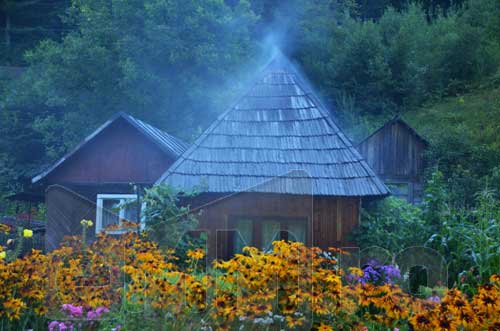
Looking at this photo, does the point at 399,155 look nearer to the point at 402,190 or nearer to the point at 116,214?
the point at 402,190

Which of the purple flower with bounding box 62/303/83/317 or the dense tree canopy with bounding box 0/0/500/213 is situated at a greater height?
the dense tree canopy with bounding box 0/0/500/213

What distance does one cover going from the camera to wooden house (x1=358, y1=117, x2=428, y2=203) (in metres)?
15.3

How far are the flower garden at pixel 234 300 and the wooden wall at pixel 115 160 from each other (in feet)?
19.3

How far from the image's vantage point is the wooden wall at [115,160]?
9539mm

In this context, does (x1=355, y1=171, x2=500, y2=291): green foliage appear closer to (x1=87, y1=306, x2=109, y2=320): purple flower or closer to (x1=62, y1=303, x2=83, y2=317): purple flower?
(x1=87, y1=306, x2=109, y2=320): purple flower

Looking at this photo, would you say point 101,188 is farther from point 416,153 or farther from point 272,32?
point 272,32

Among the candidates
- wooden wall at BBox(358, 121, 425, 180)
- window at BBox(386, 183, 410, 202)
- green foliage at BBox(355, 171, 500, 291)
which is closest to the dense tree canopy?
wooden wall at BBox(358, 121, 425, 180)

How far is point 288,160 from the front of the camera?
20.0ft

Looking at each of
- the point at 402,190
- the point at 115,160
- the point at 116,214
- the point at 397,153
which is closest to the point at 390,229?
the point at 116,214

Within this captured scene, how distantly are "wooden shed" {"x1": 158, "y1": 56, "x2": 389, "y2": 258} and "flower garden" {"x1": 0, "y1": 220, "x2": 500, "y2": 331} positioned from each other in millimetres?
1980

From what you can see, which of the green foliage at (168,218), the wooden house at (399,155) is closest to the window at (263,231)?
the green foliage at (168,218)

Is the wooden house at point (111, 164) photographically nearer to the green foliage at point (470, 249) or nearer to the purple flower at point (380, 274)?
the green foliage at point (470, 249)

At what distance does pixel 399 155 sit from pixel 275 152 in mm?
9872

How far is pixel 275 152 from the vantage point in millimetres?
6152
